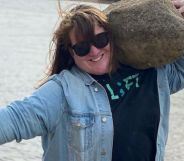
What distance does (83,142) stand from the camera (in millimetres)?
2391

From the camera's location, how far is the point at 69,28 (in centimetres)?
243

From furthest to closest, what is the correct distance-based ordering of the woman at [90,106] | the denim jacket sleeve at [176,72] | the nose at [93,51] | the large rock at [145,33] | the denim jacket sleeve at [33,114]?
the denim jacket sleeve at [176,72]
the large rock at [145,33]
the nose at [93,51]
the woman at [90,106]
the denim jacket sleeve at [33,114]

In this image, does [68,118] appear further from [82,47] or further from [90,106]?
[82,47]

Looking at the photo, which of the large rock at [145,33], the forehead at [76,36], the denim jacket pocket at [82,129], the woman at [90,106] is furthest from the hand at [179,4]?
the denim jacket pocket at [82,129]

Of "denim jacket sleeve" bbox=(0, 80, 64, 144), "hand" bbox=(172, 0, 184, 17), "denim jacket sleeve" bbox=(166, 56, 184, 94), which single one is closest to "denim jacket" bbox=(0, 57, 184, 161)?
"denim jacket sleeve" bbox=(0, 80, 64, 144)

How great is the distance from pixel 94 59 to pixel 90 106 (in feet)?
0.66

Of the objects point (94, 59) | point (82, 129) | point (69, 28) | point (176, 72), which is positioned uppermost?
point (69, 28)

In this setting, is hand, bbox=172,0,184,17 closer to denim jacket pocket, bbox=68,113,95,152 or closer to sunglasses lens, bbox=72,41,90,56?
sunglasses lens, bbox=72,41,90,56

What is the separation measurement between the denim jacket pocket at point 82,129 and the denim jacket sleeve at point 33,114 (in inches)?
2.6

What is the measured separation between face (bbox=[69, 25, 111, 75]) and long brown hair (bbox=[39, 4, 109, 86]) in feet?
0.09

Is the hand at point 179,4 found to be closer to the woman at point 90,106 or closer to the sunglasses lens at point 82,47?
the woman at point 90,106

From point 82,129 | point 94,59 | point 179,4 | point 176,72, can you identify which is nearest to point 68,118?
point 82,129

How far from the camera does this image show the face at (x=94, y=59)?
247 cm

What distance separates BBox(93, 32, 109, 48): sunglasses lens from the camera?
2.46 meters
